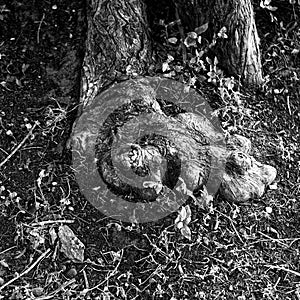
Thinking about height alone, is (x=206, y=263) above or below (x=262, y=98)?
below

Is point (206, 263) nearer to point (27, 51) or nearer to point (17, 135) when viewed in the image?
point (17, 135)

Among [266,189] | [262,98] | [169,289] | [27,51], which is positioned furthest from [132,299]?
[27,51]

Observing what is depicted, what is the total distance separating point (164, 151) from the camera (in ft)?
8.01

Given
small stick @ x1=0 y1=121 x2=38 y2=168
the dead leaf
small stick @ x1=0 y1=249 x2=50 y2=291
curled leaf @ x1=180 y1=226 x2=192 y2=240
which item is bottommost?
small stick @ x1=0 y1=249 x2=50 y2=291

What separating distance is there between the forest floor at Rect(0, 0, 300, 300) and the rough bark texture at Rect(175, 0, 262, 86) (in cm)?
12

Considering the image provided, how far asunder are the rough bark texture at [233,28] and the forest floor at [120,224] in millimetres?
125

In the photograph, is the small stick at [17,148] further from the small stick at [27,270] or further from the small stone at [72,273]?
the small stone at [72,273]

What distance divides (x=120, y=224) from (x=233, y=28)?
38.9 inches

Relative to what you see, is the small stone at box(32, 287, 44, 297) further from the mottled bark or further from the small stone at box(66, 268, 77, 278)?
the mottled bark

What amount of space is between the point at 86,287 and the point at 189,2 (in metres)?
1.29

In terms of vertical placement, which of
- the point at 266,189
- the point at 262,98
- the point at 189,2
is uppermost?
the point at 189,2

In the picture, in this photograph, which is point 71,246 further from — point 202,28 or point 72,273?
point 202,28

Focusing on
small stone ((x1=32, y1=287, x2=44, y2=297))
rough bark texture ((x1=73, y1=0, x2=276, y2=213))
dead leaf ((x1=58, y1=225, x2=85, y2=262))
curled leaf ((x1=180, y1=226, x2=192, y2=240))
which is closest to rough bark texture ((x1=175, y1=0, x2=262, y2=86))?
rough bark texture ((x1=73, y1=0, x2=276, y2=213))

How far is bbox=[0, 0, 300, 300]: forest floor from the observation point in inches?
95.4
